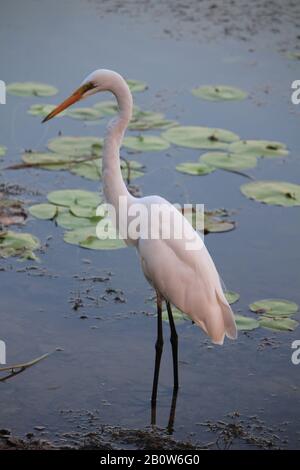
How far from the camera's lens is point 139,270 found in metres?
4.91

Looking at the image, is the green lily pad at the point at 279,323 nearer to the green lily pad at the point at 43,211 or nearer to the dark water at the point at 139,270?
the dark water at the point at 139,270

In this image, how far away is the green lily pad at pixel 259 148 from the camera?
19.6ft

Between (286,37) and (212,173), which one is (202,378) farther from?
(286,37)

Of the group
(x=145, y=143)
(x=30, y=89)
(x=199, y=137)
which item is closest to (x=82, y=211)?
(x=145, y=143)

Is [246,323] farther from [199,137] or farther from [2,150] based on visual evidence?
[2,150]

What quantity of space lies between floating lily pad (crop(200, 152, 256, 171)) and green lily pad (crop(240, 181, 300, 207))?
0.63ft

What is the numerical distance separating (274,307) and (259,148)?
177cm

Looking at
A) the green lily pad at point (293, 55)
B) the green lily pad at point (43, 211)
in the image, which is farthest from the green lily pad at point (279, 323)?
the green lily pad at point (293, 55)

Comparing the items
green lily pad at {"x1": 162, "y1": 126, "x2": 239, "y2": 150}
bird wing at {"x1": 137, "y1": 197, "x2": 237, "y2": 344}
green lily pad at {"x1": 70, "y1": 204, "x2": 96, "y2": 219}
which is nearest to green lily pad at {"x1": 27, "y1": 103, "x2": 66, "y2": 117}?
green lily pad at {"x1": 162, "y1": 126, "x2": 239, "y2": 150}

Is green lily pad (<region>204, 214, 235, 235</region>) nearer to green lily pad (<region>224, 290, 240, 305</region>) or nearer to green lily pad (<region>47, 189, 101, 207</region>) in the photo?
green lily pad (<region>47, 189, 101, 207</region>)

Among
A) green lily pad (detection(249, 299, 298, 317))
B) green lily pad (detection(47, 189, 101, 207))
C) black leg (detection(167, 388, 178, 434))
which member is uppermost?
green lily pad (detection(47, 189, 101, 207))

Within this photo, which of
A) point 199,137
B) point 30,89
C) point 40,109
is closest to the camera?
point 199,137

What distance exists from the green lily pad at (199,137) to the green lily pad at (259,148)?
0.07 metres

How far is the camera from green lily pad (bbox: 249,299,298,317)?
442cm
